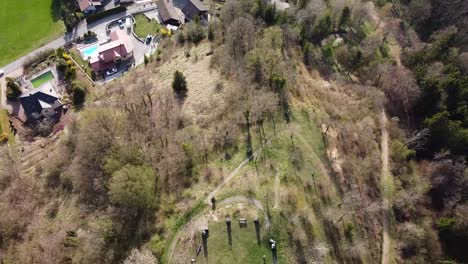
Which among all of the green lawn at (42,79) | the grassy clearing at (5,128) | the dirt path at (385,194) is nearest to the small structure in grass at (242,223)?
the dirt path at (385,194)

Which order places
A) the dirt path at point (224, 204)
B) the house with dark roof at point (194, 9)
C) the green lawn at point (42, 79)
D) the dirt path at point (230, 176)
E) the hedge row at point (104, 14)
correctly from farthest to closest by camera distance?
the house with dark roof at point (194, 9) → the hedge row at point (104, 14) → the green lawn at point (42, 79) → the dirt path at point (230, 176) → the dirt path at point (224, 204)

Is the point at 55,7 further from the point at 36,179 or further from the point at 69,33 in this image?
the point at 36,179

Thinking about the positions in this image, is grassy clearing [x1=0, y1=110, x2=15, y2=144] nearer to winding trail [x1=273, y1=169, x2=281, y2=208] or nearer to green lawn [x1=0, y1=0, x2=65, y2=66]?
green lawn [x1=0, y1=0, x2=65, y2=66]

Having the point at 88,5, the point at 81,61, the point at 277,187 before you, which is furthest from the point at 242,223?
the point at 88,5

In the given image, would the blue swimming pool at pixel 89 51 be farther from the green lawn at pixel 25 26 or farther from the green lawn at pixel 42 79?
the green lawn at pixel 25 26

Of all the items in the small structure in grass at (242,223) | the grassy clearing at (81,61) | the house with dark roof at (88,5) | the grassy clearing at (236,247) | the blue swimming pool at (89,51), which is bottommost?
the grassy clearing at (236,247)

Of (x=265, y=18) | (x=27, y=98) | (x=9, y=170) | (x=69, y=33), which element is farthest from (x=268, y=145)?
(x=69, y=33)

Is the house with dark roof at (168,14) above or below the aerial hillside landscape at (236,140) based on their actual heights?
above

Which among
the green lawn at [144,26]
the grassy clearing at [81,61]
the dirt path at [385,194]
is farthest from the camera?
the green lawn at [144,26]

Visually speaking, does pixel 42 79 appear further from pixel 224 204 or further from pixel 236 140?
pixel 224 204
